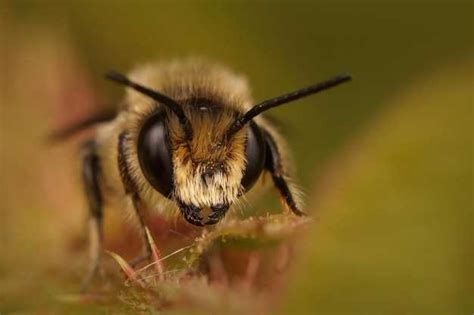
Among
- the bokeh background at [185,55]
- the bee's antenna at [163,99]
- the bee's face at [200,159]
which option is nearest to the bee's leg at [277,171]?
the bee's face at [200,159]

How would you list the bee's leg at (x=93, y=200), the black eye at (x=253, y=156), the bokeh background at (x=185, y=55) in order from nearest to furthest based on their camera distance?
the black eye at (x=253, y=156), the bee's leg at (x=93, y=200), the bokeh background at (x=185, y=55)

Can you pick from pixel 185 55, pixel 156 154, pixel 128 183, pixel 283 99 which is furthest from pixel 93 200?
pixel 185 55

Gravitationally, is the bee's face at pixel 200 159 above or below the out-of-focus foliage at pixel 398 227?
above

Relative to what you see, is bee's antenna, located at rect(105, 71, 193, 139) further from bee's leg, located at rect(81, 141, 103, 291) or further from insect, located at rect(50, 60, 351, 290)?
bee's leg, located at rect(81, 141, 103, 291)

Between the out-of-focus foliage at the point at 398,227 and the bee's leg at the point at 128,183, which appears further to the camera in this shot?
the bee's leg at the point at 128,183

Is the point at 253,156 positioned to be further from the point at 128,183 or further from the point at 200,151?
the point at 128,183

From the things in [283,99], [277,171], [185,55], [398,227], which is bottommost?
[398,227]

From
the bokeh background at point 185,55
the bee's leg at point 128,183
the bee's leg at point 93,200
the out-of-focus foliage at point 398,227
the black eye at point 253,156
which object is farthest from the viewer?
the bokeh background at point 185,55

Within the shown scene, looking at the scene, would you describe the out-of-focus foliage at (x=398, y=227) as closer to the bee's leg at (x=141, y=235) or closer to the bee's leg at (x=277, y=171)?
the bee's leg at (x=277, y=171)
